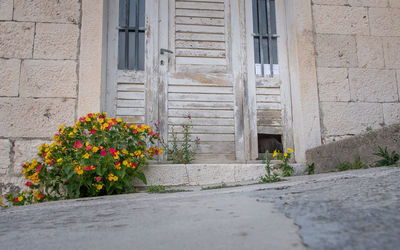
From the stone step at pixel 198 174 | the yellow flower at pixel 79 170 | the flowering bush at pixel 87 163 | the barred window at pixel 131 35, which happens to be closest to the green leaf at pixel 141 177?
the flowering bush at pixel 87 163

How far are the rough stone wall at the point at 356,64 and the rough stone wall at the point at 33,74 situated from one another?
2749mm

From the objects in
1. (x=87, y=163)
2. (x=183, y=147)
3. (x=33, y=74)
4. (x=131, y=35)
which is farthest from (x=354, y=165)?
(x=33, y=74)

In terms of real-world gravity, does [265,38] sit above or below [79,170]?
above

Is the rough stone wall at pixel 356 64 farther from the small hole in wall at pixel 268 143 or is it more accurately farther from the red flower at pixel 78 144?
the red flower at pixel 78 144

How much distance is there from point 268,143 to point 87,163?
213cm

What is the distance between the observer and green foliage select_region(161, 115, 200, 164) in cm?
345

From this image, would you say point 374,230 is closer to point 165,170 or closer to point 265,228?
point 265,228

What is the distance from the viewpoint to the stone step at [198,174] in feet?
10.3

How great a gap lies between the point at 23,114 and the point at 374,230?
10.7 feet

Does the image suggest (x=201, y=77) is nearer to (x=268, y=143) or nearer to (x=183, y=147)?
(x=183, y=147)

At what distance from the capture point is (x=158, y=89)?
3.74 meters

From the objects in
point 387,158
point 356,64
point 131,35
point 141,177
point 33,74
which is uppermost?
point 131,35

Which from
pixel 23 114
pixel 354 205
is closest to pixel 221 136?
pixel 23 114

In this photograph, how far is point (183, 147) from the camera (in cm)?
357
